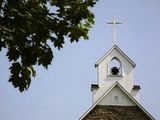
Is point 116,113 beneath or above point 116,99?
beneath

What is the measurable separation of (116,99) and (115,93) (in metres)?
0.43

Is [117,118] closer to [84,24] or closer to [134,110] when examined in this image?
[134,110]

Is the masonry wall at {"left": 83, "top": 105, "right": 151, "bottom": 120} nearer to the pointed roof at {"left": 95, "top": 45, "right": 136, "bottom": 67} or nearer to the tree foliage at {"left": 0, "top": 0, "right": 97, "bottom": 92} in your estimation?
the pointed roof at {"left": 95, "top": 45, "right": 136, "bottom": 67}

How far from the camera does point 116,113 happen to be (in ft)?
73.9

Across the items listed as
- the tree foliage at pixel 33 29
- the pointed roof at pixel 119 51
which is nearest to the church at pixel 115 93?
the pointed roof at pixel 119 51

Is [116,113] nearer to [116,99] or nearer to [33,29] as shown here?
[116,99]

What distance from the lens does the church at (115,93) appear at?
22372 mm

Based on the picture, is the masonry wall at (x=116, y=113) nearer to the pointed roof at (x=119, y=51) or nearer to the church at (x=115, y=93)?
the church at (x=115, y=93)

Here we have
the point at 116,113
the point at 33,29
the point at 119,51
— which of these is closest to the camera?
the point at 33,29

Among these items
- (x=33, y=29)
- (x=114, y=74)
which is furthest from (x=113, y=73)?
(x=33, y=29)

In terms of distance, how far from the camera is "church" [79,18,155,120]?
2237 cm

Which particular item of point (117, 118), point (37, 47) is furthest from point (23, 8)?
point (117, 118)

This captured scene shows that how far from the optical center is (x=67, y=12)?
5.71 metres

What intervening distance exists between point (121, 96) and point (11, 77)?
18.0m
